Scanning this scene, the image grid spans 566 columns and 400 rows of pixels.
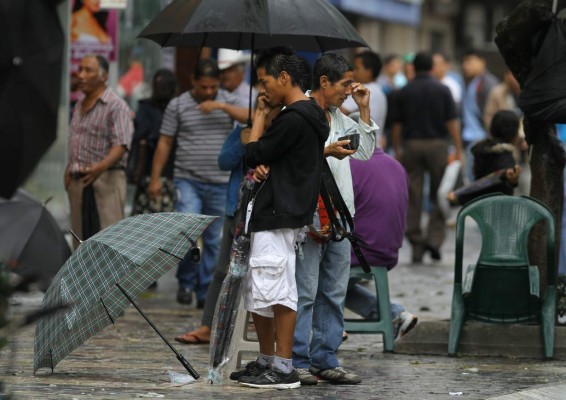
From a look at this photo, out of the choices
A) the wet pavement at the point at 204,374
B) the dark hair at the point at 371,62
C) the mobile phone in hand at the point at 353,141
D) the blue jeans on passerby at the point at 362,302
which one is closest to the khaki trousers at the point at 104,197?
the wet pavement at the point at 204,374

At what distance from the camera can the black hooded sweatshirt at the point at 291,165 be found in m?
7.73

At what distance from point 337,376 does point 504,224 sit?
177cm

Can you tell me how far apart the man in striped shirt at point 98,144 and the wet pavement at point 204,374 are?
853 mm

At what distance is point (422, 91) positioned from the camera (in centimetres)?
1639

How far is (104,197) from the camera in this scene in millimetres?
11562

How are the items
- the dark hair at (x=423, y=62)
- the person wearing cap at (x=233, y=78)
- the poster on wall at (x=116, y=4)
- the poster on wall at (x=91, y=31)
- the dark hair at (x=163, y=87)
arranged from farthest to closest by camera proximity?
the dark hair at (x=423, y=62)
the poster on wall at (x=91, y=31)
the poster on wall at (x=116, y=4)
the dark hair at (x=163, y=87)
the person wearing cap at (x=233, y=78)

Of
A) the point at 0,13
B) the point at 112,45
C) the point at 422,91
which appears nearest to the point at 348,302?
the point at 0,13

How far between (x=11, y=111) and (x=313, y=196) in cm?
272

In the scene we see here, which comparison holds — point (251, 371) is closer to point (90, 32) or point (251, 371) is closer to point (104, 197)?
point (104, 197)

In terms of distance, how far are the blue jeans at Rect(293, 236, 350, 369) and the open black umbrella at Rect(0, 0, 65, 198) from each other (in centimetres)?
240

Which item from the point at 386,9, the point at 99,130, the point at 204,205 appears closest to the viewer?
the point at 99,130

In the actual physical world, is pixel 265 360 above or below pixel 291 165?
below

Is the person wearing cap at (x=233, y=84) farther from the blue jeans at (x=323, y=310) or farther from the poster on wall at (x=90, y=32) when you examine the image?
the blue jeans at (x=323, y=310)

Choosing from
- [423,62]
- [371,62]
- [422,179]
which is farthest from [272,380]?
[423,62]
